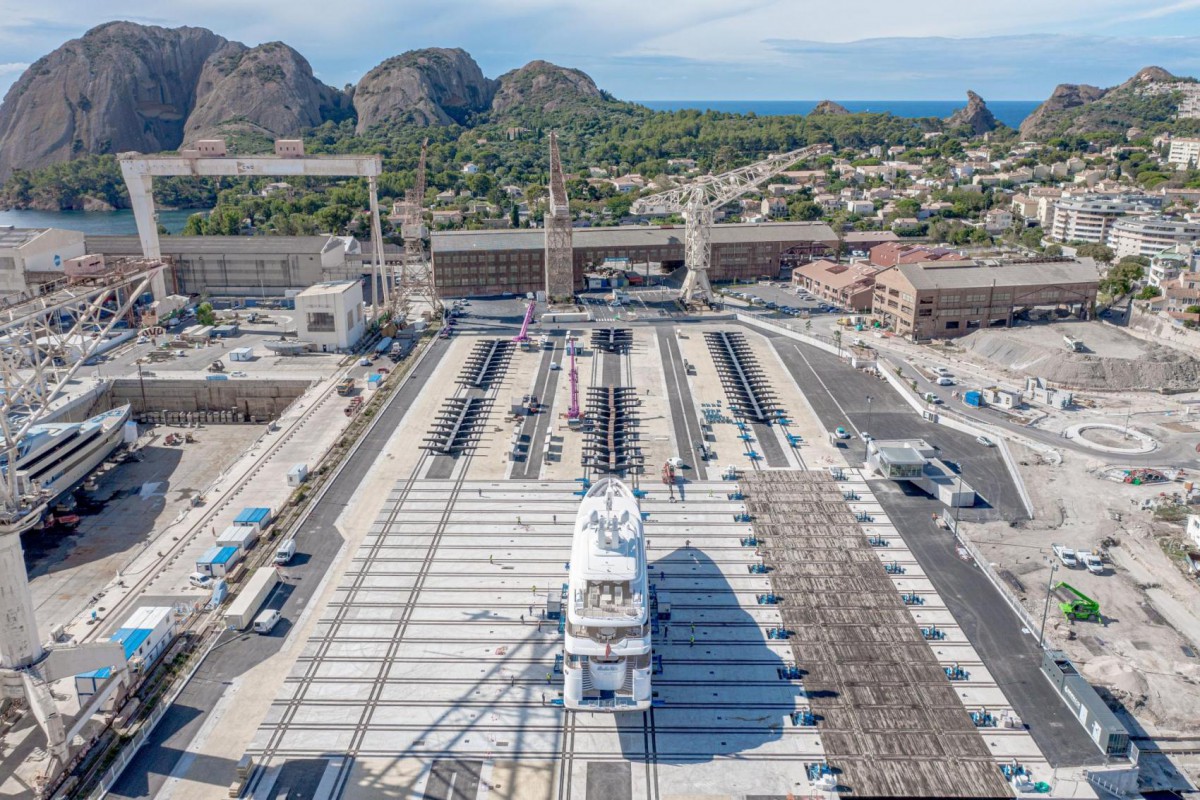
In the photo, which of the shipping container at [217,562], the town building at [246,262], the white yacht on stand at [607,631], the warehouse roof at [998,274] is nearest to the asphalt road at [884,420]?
the warehouse roof at [998,274]

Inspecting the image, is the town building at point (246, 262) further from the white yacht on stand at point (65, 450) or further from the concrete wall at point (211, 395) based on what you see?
the white yacht on stand at point (65, 450)

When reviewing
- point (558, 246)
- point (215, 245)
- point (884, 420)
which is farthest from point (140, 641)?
point (215, 245)

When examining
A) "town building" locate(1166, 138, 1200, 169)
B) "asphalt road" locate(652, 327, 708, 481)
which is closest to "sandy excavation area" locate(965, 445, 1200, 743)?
"asphalt road" locate(652, 327, 708, 481)

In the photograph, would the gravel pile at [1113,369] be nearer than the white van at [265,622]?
No

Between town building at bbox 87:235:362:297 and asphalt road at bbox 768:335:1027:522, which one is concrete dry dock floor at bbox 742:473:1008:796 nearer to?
asphalt road at bbox 768:335:1027:522

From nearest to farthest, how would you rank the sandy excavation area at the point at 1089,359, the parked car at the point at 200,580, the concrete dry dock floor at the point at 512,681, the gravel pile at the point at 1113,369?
the concrete dry dock floor at the point at 512,681 → the parked car at the point at 200,580 → the gravel pile at the point at 1113,369 → the sandy excavation area at the point at 1089,359

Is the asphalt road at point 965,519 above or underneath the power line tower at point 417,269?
underneath
